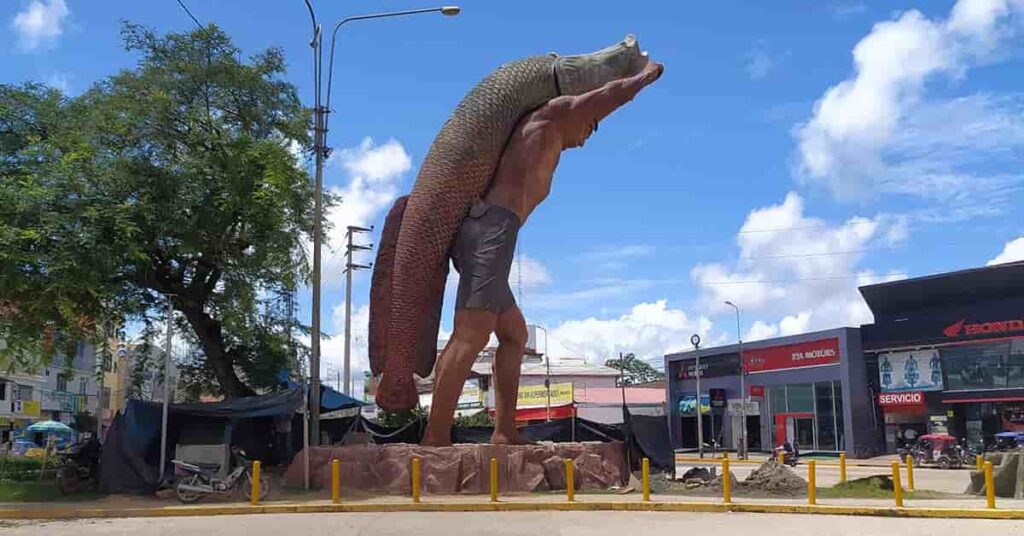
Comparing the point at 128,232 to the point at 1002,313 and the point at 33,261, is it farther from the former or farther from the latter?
the point at 1002,313

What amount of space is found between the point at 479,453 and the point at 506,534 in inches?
224

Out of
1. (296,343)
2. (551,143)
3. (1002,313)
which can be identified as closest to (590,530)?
(551,143)

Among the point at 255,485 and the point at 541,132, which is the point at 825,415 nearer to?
the point at 541,132

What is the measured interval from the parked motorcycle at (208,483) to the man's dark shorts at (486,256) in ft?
17.7

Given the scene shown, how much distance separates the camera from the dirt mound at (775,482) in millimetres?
18094

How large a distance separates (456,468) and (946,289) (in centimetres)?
3108

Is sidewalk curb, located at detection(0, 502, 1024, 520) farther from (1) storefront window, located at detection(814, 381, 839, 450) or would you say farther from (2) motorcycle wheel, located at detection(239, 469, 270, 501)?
(1) storefront window, located at detection(814, 381, 839, 450)

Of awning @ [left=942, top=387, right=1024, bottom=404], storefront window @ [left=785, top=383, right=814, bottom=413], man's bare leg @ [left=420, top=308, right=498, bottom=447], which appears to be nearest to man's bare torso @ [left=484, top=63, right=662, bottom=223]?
man's bare leg @ [left=420, top=308, right=498, bottom=447]

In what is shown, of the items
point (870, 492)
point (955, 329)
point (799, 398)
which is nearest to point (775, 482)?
point (870, 492)

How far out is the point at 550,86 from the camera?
19.9m

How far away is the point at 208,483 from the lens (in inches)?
685

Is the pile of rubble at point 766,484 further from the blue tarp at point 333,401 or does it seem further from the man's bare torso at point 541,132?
the blue tarp at point 333,401

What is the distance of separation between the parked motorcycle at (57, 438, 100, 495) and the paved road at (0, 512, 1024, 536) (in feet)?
14.9

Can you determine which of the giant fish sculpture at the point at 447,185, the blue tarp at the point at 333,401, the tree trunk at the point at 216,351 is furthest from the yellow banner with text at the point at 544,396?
the giant fish sculpture at the point at 447,185
